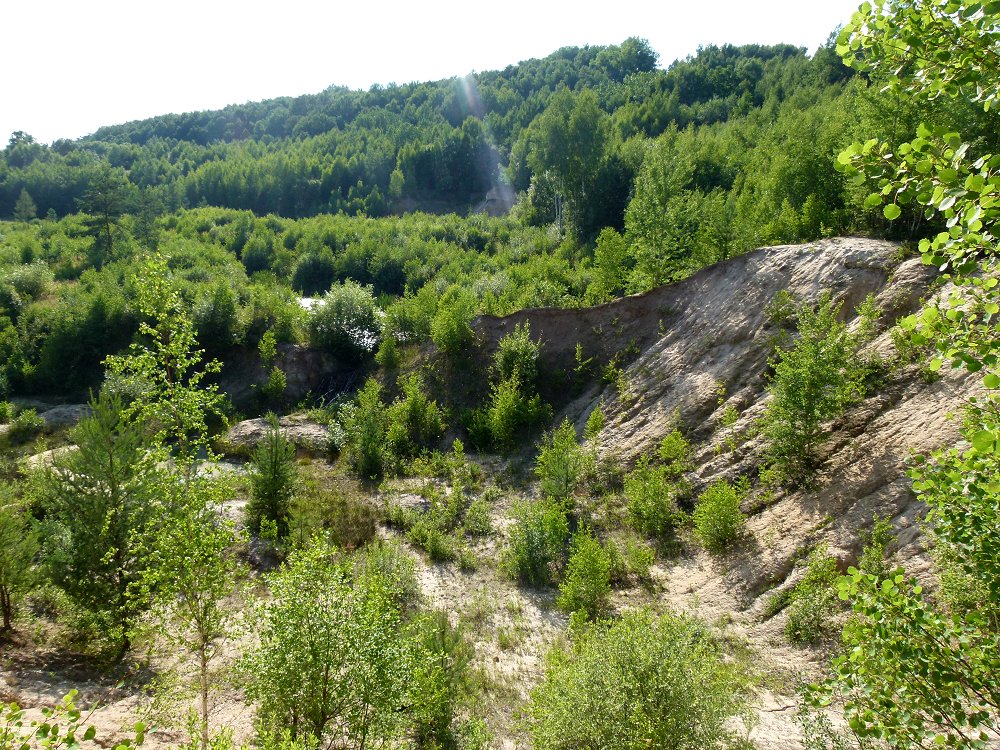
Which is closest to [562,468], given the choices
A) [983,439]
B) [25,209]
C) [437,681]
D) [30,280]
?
[437,681]

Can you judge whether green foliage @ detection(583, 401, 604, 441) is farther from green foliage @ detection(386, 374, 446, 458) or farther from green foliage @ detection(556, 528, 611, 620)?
green foliage @ detection(386, 374, 446, 458)

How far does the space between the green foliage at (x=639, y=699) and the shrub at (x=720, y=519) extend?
5.14 meters

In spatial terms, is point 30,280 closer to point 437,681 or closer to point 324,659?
point 437,681

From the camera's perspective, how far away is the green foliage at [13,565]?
37.2ft

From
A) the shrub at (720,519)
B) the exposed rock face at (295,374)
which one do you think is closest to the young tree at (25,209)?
the exposed rock face at (295,374)

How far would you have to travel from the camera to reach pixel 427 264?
42750mm

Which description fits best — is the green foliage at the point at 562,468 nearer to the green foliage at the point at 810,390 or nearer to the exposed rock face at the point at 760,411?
the exposed rock face at the point at 760,411

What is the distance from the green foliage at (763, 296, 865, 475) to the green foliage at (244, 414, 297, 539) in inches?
556

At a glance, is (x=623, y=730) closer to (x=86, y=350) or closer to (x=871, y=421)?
(x=871, y=421)

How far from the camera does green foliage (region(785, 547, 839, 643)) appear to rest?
31.0 feet

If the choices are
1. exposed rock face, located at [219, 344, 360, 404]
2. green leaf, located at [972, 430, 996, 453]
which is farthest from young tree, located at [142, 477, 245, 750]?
exposed rock face, located at [219, 344, 360, 404]

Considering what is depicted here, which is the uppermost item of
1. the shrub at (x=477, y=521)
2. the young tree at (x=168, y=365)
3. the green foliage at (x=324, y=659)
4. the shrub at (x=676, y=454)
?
the young tree at (x=168, y=365)

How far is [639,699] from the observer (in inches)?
263

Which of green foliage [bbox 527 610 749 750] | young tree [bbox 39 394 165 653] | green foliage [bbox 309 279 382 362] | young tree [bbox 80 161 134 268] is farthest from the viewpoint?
young tree [bbox 80 161 134 268]
